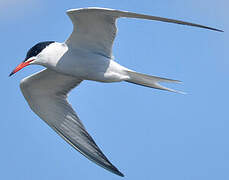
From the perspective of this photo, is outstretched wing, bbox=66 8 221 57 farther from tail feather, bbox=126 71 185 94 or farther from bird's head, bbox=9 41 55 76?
tail feather, bbox=126 71 185 94

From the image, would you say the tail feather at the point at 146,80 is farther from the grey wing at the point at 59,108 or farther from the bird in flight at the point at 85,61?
the grey wing at the point at 59,108

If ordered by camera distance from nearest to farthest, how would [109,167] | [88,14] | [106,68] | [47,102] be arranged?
[88,14], [106,68], [109,167], [47,102]

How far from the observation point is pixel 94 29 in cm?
851

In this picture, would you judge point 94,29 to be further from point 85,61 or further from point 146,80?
point 146,80

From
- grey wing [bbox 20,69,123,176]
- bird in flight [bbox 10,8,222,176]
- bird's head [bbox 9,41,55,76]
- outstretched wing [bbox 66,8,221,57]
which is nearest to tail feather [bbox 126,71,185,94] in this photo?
bird in flight [bbox 10,8,222,176]

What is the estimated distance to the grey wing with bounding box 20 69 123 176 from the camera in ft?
32.2

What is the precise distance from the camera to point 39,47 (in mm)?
8820

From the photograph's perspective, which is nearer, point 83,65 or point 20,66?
point 83,65

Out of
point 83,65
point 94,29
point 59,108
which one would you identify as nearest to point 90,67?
point 83,65

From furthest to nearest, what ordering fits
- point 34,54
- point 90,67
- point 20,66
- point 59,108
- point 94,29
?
point 59,108, point 20,66, point 34,54, point 90,67, point 94,29

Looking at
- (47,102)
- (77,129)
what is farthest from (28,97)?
(77,129)

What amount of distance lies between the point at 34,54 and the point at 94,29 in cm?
115

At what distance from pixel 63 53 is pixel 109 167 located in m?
2.39

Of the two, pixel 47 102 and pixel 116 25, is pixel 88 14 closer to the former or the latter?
pixel 116 25
